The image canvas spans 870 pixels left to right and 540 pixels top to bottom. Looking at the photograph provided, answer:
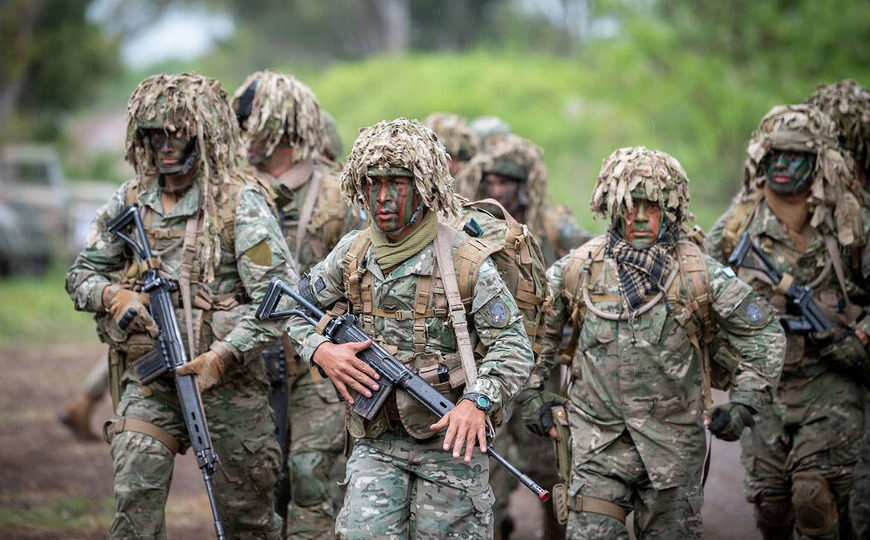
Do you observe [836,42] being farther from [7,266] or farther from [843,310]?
[7,266]

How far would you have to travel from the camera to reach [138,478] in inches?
239

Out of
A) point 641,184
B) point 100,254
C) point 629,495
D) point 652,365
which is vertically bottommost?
point 629,495

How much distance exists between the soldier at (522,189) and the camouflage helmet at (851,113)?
183 centimetres

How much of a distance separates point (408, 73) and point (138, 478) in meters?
26.4

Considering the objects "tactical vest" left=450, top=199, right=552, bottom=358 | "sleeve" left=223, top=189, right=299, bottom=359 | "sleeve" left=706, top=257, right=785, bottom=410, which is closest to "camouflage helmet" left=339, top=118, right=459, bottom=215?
"tactical vest" left=450, top=199, right=552, bottom=358

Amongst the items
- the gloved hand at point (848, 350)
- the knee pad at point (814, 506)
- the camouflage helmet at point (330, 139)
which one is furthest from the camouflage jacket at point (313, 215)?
the knee pad at point (814, 506)

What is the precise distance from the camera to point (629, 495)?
6.25 meters

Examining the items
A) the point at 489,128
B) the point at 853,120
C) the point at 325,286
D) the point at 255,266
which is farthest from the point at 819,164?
the point at 489,128

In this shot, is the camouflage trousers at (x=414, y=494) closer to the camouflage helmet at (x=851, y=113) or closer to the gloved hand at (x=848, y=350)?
the gloved hand at (x=848, y=350)

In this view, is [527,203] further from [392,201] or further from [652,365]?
[392,201]

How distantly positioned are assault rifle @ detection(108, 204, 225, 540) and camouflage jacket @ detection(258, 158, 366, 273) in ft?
4.07

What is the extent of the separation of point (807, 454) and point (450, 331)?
2.80 metres

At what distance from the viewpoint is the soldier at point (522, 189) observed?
350 inches

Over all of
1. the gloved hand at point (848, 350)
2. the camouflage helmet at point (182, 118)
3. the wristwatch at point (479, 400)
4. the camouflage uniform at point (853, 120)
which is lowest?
the wristwatch at point (479, 400)
